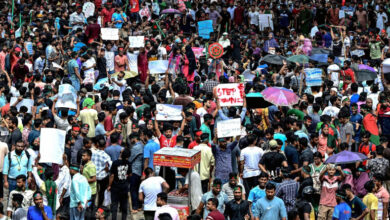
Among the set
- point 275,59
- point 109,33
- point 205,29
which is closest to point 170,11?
point 205,29

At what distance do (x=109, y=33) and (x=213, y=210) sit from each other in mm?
11979

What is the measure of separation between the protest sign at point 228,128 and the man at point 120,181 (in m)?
1.74

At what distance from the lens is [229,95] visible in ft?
55.1

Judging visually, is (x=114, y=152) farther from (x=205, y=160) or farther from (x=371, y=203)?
(x=371, y=203)

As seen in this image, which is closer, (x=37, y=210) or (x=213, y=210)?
(x=213, y=210)

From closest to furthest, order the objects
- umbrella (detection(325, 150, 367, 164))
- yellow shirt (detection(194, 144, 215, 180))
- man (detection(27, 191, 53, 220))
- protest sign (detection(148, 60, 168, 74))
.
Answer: man (detection(27, 191, 53, 220)), umbrella (detection(325, 150, 367, 164)), yellow shirt (detection(194, 144, 215, 180)), protest sign (detection(148, 60, 168, 74))

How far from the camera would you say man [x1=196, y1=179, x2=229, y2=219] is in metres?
12.4

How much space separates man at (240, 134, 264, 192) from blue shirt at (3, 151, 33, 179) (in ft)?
12.2

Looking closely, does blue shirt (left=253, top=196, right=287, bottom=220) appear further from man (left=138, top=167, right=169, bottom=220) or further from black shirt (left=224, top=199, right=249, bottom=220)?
man (left=138, top=167, right=169, bottom=220)

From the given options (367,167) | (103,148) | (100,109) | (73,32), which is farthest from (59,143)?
(73,32)

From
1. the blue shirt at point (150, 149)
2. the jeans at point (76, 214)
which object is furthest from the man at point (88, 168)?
the blue shirt at point (150, 149)

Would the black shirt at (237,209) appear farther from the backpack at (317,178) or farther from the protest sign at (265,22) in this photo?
the protest sign at (265,22)

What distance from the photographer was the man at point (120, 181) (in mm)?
13664

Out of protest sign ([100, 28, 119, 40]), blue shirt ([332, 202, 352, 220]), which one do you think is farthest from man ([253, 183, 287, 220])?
protest sign ([100, 28, 119, 40])
